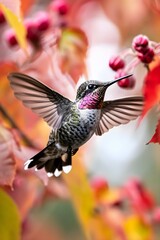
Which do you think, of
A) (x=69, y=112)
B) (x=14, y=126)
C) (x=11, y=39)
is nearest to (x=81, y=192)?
(x=14, y=126)

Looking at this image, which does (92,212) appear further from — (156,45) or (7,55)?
(156,45)

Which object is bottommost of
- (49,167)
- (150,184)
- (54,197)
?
(150,184)

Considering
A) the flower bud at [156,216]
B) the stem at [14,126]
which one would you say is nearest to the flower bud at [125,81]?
the stem at [14,126]

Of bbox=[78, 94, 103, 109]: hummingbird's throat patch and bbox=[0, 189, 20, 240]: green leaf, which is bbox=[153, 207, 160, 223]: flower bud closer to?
bbox=[0, 189, 20, 240]: green leaf

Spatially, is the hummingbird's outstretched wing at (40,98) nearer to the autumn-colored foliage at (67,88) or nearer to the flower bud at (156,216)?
the autumn-colored foliage at (67,88)

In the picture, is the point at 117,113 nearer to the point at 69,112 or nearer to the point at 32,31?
the point at 69,112

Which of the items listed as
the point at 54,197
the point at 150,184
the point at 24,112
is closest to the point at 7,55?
the point at 24,112

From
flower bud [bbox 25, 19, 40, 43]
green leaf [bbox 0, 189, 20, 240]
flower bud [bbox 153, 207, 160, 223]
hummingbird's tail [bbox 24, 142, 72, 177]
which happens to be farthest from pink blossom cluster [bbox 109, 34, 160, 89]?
flower bud [bbox 153, 207, 160, 223]
